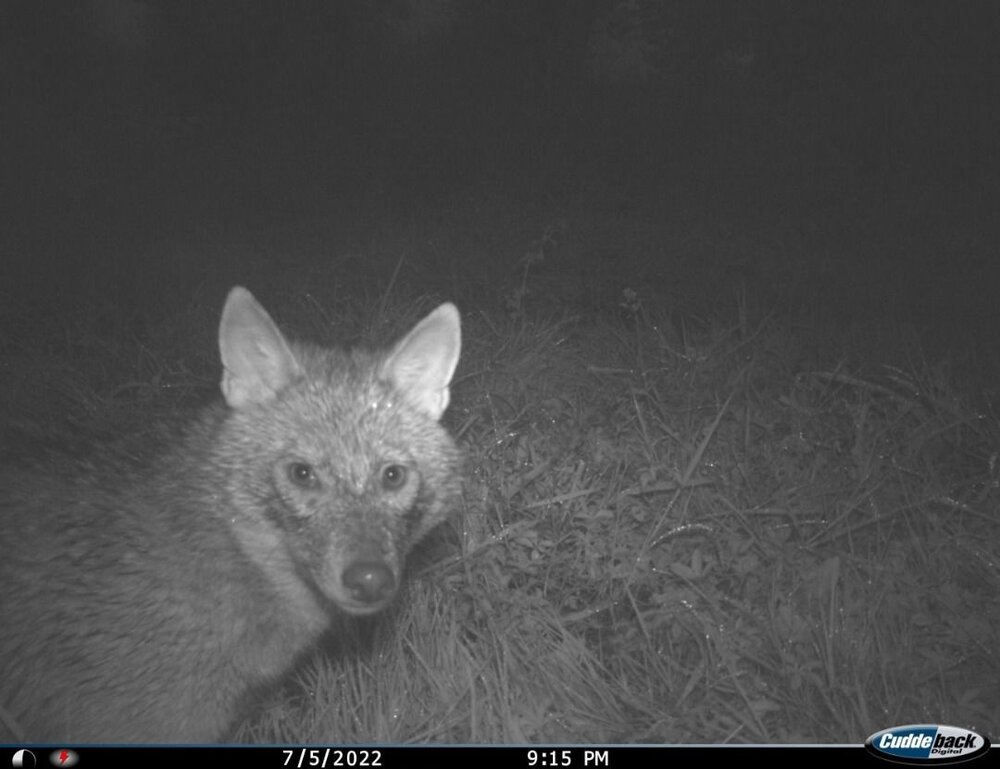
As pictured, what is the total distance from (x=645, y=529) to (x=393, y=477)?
1.43 metres

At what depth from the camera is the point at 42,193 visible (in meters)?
5.80

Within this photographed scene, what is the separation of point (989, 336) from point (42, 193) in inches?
305

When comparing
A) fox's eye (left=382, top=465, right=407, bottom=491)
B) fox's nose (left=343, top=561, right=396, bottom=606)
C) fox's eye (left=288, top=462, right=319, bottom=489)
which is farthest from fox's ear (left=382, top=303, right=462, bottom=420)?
fox's nose (left=343, top=561, right=396, bottom=606)

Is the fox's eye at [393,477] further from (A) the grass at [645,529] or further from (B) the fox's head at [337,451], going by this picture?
(A) the grass at [645,529]

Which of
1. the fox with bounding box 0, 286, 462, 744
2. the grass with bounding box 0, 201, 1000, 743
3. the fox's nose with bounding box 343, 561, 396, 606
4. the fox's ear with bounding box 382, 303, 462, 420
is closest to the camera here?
the fox's nose with bounding box 343, 561, 396, 606

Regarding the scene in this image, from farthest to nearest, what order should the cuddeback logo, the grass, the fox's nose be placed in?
the grass < the fox's nose < the cuddeback logo

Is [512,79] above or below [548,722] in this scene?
above

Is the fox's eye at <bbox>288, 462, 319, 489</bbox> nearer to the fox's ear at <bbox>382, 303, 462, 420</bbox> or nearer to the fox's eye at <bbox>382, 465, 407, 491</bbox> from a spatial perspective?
the fox's eye at <bbox>382, 465, 407, 491</bbox>

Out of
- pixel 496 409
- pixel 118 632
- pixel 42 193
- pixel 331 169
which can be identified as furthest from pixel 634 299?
pixel 42 193

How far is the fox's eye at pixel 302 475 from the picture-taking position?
2.42 meters

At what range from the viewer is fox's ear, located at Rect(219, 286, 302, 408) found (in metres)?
2.35

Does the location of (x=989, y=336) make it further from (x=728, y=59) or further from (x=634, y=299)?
(x=728, y=59)

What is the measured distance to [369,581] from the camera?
7.09 feet

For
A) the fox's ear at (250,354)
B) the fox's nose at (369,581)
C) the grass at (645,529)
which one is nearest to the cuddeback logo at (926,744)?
the grass at (645,529)
